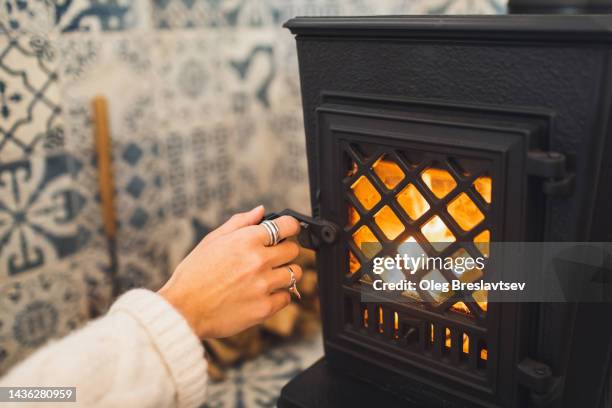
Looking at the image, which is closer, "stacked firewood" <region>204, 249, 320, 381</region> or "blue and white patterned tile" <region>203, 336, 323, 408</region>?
"blue and white patterned tile" <region>203, 336, 323, 408</region>

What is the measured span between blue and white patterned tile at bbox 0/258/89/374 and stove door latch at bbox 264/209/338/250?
1033 mm

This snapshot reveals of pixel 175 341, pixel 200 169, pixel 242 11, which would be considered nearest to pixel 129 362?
pixel 175 341

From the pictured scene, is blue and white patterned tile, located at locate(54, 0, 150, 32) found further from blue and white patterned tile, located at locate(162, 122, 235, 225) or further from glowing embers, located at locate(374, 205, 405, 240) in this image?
glowing embers, located at locate(374, 205, 405, 240)

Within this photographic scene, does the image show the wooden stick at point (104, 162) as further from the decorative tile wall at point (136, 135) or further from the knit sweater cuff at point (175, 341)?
the knit sweater cuff at point (175, 341)

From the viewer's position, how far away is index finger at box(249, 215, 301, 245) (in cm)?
89

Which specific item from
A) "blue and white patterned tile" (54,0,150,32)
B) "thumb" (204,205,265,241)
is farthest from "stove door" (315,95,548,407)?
"blue and white patterned tile" (54,0,150,32)

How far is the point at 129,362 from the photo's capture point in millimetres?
733

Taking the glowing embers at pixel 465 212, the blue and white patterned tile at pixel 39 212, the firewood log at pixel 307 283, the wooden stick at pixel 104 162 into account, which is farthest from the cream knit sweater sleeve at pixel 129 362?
the firewood log at pixel 307 283

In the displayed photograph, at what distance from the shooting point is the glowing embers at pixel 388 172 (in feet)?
2.91

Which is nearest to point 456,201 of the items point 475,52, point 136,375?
point 475,52

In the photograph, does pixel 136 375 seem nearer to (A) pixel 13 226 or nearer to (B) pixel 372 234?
(B) pixel 372 234

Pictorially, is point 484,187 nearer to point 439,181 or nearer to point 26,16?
point 439,181

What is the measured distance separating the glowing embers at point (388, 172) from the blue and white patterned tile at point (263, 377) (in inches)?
47.0

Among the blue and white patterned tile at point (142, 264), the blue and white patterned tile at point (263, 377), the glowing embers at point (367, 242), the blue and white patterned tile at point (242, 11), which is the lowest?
the blue and white patterned tile at point (263, 377)
